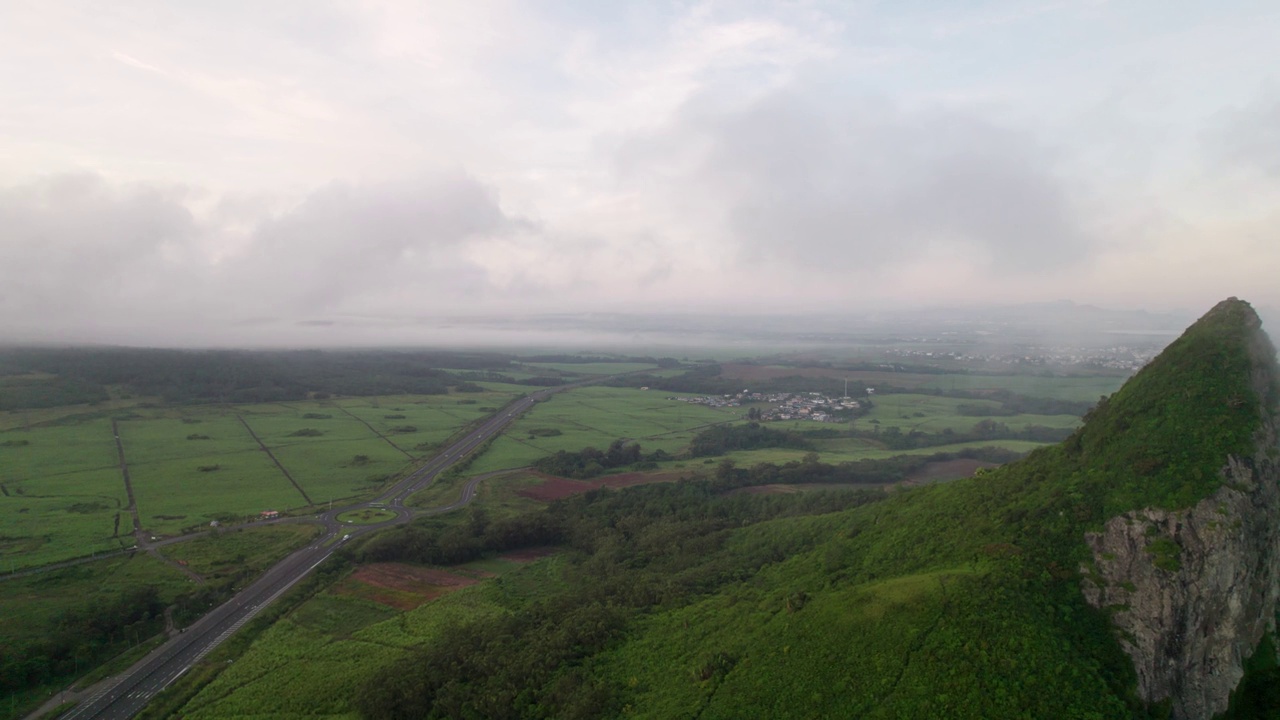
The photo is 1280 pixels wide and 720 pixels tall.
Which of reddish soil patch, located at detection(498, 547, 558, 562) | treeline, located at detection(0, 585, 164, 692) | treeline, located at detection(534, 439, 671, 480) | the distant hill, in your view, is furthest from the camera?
treeline, located at detection(534, 439, 671, 480)

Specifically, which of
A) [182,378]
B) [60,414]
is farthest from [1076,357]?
[182,378]

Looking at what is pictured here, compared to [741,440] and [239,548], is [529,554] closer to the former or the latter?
[239,548]

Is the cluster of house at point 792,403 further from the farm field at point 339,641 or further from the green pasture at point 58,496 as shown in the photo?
the green pasture at point 58,496

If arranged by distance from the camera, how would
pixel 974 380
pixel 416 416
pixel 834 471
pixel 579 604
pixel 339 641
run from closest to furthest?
pixel 579 604 → pixel 339 641 → pixel 834 471 → pixel 416 416 → pixel 974 380

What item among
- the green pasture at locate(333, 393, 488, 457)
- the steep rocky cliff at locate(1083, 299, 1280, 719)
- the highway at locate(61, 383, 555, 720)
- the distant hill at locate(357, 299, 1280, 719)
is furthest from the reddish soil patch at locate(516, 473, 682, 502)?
the steep rocky cliff at locate(1083, 299, 1280, 719)

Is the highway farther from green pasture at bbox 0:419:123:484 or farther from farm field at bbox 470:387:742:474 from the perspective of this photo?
green pasture at bbox 0:419:123:484
